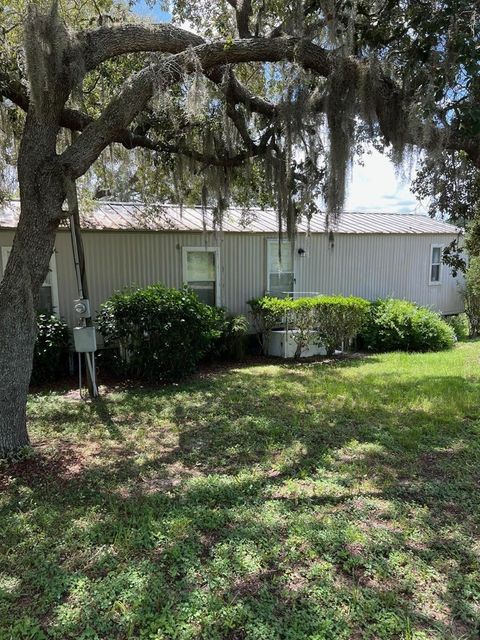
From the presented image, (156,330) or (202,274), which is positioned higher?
(202,274)

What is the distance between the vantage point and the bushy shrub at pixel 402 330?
32.2 feet

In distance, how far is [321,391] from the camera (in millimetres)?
6391

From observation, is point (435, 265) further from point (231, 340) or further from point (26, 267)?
point (26, 267)

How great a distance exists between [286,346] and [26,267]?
19.2ft

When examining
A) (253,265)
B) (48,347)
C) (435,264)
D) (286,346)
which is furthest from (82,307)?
(435,264)

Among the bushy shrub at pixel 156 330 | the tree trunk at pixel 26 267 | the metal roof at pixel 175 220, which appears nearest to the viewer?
the tree trunk at pixel 26 267

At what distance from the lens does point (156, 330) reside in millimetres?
6680

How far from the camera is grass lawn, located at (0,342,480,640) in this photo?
7.09 feet

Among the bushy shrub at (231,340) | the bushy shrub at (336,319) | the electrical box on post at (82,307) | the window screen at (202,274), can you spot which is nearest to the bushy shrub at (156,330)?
the electrical box on post at (82,307)

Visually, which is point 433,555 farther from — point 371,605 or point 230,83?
point 230,83

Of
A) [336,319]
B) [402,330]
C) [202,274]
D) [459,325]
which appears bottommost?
[459,325]

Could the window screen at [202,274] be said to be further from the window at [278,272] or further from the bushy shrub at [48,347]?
the bushy shrub at [48,347]

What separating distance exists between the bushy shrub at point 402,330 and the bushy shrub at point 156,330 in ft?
14.7

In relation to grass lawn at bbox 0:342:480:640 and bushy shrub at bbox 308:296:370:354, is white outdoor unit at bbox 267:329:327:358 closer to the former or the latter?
bushy shrub at bbox 308:296:370:354
